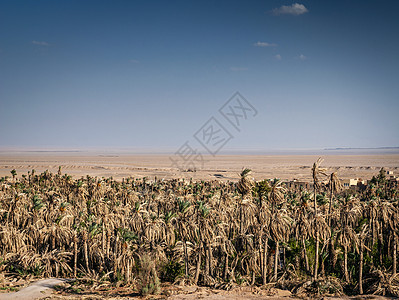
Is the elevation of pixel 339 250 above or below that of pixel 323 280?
above

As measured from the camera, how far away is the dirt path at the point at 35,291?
68.6 ft

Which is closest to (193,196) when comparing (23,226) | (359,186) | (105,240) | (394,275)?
(105,240)

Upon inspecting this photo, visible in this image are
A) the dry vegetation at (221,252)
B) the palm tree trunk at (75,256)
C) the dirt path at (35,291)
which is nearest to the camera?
the dirt path at (35,291)

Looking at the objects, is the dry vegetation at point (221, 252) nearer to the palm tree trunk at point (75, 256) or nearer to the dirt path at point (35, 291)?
the palm tree trunk at point (75, 256)

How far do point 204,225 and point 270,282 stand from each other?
Result: 6774mm

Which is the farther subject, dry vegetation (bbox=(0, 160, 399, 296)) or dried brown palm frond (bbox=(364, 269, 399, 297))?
dry vegetation (bbox=(0, 160, 399, 296))

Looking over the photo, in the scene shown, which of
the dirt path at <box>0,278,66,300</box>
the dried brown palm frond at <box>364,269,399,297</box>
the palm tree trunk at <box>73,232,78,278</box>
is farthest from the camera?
the palm tree trunk at <box>73,232,78,278</box>

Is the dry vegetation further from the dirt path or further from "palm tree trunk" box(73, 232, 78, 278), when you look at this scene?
the dirt path

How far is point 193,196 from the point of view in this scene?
43406 mm

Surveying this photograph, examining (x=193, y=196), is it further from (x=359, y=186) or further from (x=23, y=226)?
(x=359, y=186)

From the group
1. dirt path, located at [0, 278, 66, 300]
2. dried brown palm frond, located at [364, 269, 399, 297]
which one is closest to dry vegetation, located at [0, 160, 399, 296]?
dried brown palm frond, located at [364, 269, 399, 297]

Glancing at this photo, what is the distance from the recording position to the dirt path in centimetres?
2090

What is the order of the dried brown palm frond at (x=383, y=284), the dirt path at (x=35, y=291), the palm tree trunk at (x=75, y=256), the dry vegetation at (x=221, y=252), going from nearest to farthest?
the dirt path at (x=35, y=291) → the dried brown palm frond at (x=383, y=284) → the dry vegetation at (x=221, y=252) → the palm tree trunk at (x=75, y=256)

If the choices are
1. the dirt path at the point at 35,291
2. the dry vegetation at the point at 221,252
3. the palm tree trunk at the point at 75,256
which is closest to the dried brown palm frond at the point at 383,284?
the dry vegetation at the point at 221,252
